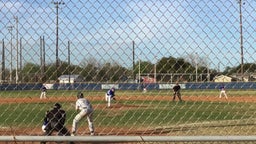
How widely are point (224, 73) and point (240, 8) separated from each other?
83 centimetres

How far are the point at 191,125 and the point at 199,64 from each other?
10286 mm

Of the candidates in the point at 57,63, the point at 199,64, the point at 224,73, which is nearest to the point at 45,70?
the point at 57,63

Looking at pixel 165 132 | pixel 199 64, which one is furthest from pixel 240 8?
pixel 165 132

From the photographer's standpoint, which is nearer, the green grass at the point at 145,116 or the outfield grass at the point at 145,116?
the green grass at the point at 145,116

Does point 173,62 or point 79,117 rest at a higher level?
point 173,62

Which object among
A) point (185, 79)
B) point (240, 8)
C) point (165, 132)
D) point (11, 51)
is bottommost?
point (165, 132)

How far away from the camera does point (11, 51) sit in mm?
4531

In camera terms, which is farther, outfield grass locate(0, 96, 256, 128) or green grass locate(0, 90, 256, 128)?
outfield grass locate(0, 96, 256, 128)

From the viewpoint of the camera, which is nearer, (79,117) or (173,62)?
(173,62)

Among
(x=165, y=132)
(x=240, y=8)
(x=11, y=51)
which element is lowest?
(x=165, y=132)

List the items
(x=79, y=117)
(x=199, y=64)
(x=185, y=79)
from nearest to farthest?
(x=199, y=64) < (x=185, y=79) < (x=79, y=117)

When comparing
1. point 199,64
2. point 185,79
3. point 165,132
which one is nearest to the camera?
point 199,64

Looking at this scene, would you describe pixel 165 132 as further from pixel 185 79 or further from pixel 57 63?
pixel 57 63

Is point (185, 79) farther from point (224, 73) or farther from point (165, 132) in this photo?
point (165, 132)
